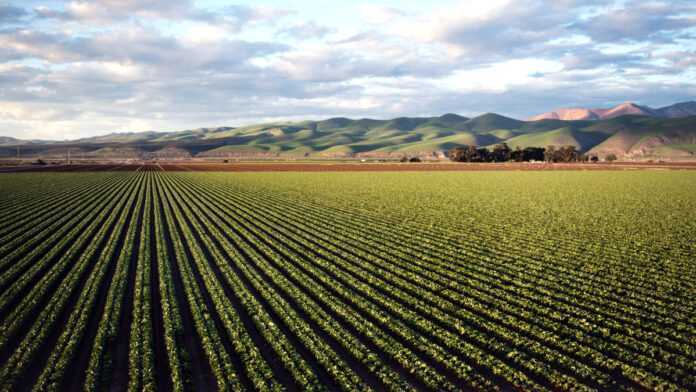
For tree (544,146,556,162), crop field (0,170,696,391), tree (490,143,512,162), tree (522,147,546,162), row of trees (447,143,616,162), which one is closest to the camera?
crop field (0,170,696,391)

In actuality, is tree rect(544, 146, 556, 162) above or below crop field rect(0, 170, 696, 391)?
above

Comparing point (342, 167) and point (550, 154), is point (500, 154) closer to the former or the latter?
point (550, 154)

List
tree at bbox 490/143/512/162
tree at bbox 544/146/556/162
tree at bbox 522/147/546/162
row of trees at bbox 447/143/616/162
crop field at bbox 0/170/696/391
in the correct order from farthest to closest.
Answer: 1. tree at bbox 522/147/546/162
2. tree at bbox 544/146/556/162
3. row of trees at bbox 447/143/616/162
4. tree at bbox 490/143/512/162
5. crop field at bbox 0/170/696/391

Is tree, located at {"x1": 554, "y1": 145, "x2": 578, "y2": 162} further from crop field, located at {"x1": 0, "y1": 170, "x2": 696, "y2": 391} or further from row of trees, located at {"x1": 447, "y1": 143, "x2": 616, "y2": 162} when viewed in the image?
crop field, located at {"x1": 0, "y1": 170, "x2": 696, "y2": 391}

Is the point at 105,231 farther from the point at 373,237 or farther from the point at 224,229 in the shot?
→ the point at 373,237

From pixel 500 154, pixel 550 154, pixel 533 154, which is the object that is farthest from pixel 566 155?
pixel 500 154

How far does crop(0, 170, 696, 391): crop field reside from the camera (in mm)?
10438

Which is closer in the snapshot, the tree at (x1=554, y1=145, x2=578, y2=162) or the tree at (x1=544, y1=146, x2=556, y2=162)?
the tree at (x1=544, y1=146, x2=556, y2=162)

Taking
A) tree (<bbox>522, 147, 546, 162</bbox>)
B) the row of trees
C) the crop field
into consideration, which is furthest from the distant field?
the crop field

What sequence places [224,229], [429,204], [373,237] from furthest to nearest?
[429,204]
[224,229]
[373,237]

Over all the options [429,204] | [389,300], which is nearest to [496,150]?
[429,204]

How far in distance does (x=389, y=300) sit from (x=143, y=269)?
1095 cm

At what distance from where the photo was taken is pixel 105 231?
27.5 metres

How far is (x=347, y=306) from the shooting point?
14.4 metres
